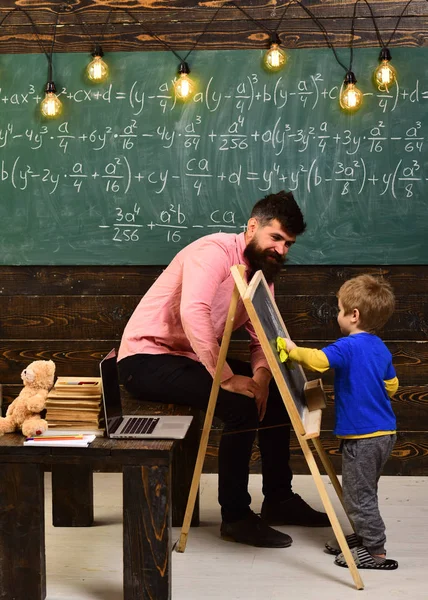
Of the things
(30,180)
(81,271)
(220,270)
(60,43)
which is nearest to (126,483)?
(220,270)

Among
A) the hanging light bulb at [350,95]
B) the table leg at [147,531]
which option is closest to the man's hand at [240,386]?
the table leg at [147,531]

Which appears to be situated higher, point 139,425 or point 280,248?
point 280,248

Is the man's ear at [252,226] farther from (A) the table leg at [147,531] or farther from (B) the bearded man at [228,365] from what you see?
(A) the table leg at [147,531]

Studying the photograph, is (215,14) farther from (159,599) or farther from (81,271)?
(159,599)

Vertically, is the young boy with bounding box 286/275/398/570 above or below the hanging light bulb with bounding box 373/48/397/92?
below

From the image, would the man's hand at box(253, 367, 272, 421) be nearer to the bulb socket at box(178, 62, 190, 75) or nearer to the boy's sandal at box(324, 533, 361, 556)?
the boy's sandal at box(324, 533, 361, 556)

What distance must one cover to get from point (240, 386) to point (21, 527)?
91 cm

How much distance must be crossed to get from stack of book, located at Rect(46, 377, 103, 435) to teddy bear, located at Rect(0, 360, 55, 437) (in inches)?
1.4

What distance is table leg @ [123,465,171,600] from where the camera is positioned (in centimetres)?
235

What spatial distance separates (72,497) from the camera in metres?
3.25

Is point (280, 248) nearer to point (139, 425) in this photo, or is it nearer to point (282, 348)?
point (282, 348)

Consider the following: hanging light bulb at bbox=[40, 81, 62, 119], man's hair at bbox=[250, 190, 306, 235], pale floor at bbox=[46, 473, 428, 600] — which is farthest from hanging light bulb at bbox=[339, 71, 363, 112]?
pale floor at bbox=[46, 473, 428, 600]

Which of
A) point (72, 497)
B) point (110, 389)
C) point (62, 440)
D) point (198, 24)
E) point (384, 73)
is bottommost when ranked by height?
point (72, 497)

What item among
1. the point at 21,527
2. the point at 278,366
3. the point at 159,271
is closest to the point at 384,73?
the point at 159,271
